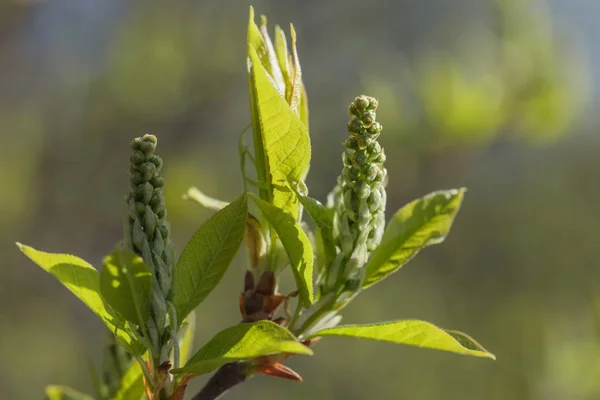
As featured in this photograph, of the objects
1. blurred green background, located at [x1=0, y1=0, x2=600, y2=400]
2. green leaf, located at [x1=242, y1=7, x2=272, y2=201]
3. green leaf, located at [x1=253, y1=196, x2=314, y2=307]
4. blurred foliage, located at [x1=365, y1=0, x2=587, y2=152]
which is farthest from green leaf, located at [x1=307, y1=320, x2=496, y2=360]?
blurred foliage, located at [x1=365, y1=0, x2=587, y2=152]

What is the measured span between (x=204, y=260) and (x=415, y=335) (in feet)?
0.71

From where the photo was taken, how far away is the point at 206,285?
2.01 ft

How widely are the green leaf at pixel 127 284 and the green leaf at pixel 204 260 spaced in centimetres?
5

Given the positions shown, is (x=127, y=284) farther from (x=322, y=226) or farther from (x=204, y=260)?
(x=322, y=226)

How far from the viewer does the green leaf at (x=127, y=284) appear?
0.52 meters

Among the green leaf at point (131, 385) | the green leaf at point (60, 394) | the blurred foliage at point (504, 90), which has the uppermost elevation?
the blurred foliage at point (504, 90)

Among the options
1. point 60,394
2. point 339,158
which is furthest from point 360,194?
point 339,158

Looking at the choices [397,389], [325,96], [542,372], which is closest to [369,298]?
[397,389]

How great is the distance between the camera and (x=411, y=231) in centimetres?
73

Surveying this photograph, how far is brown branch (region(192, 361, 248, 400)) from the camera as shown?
67 centimetres

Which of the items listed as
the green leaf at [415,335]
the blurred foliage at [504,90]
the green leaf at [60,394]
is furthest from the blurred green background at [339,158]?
the green leaf at [415,335]

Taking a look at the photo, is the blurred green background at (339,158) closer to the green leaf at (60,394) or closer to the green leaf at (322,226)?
the green leaf at (60,394)

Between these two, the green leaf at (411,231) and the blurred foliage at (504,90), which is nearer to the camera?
the green leaf at (411,231)

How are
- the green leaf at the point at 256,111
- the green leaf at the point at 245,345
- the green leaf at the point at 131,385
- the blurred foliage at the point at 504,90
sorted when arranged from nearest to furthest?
the green leaf at the point at 245,345, the green leaf at the point at 256,111, the green leaf at the point at 131,385, the blurred foliage at the point at 504,90
